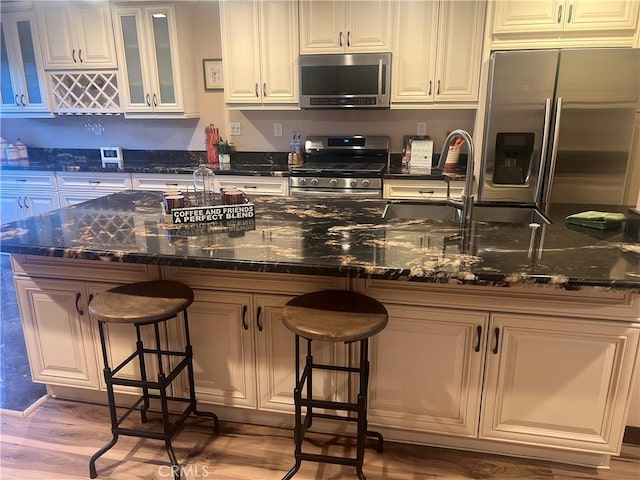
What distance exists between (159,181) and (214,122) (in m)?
0.79

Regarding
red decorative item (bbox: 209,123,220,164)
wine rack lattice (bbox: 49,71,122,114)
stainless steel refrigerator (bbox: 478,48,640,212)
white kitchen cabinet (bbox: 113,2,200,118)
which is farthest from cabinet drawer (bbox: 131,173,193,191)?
stainless steel refrigerator (bbox: 478,48,640,212)

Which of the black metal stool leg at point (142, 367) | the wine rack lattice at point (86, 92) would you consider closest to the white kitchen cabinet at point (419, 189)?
the black metal stool leg at point (142, 367)

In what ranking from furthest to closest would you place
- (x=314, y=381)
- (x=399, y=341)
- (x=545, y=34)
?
(x=545, y=34), (x=314, y=381), (x=399, y=341)

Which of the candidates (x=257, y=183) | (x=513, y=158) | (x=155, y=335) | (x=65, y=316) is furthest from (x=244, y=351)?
(x=513, y=158)

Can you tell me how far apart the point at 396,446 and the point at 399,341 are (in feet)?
1.75

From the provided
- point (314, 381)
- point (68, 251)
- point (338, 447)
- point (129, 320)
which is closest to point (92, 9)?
point (68, 251)

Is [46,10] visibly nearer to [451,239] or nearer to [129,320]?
[129,320]

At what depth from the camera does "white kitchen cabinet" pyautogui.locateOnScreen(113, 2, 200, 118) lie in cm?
386

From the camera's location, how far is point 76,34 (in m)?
4.03

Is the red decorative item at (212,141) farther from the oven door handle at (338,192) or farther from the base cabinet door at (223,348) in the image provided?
the base cabinet door at (223,348)

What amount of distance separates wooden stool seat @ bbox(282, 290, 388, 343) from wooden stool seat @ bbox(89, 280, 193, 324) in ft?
1.50

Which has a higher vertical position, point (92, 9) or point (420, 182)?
point (92, 9)

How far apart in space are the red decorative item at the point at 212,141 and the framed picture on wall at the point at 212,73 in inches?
14.2

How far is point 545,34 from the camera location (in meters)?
3.11
